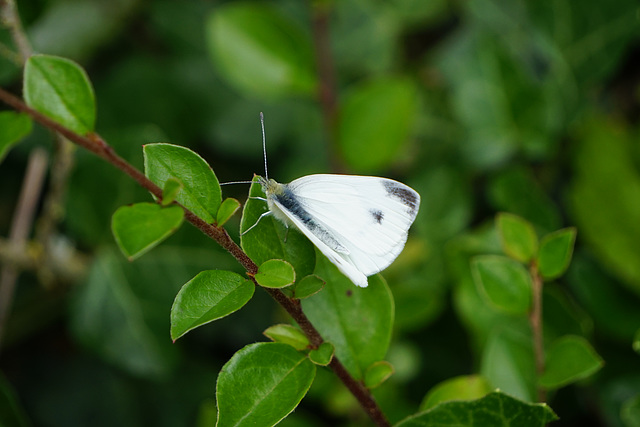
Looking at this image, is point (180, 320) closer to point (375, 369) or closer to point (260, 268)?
point (260, 268)

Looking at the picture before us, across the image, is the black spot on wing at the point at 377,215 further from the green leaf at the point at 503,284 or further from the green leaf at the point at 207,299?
the green leaf at the point at 207,299

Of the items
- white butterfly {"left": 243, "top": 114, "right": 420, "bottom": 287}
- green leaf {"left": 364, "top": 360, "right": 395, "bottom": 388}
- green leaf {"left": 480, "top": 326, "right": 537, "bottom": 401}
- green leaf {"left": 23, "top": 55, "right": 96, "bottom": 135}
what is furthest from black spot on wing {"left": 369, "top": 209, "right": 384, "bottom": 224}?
green leaf {"left": 23, "top": 55, "right": 96, "bottom": 135}

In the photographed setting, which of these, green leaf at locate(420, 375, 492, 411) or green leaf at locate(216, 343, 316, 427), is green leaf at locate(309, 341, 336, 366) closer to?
green leaf at locate(216, 343, 316, 427)

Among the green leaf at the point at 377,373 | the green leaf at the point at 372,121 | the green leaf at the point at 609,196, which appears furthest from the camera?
the green leaf at the point at 372,121

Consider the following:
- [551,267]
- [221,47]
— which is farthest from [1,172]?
[551,267]

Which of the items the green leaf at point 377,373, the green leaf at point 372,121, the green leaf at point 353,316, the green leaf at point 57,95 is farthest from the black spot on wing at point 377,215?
the green leaf at point 372,121

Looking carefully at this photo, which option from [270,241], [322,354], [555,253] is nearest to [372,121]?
[555,253]
